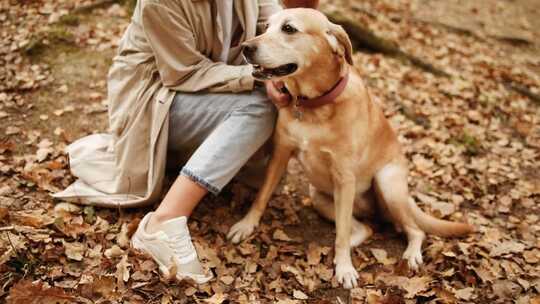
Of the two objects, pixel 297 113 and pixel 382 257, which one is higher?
pixel 297 113

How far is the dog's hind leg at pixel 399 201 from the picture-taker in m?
3.29

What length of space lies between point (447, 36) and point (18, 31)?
20.9 ft

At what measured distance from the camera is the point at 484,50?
7.41m

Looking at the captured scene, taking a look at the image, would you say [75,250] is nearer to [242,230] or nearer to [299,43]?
[242,230]

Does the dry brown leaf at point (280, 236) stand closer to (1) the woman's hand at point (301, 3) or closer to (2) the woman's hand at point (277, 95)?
(2) the woman's hand at point (277, 95)

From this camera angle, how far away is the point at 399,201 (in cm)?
329

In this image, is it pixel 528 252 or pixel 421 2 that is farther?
pixel 421 2

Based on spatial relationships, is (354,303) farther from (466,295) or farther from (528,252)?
(528,252)

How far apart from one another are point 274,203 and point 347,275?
0.92 m

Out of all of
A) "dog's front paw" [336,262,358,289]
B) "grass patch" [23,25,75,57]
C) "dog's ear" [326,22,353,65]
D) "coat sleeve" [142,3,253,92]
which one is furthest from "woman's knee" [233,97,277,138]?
"grass patch" [23,25,75,57]

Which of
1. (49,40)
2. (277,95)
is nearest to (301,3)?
(277,95)

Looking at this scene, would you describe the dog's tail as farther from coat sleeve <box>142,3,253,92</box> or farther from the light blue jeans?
coat sleeve <box>142,3,253,92</box>

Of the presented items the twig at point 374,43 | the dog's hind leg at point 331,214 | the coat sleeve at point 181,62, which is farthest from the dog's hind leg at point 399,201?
the twig at point 374,43

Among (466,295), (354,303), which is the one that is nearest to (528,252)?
(466,295)
